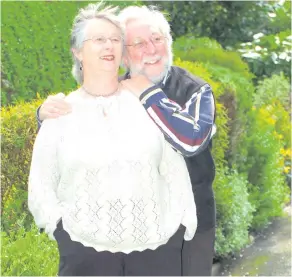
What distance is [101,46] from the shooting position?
9.75ft

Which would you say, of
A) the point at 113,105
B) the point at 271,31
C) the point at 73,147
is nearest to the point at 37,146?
the point at 73,147

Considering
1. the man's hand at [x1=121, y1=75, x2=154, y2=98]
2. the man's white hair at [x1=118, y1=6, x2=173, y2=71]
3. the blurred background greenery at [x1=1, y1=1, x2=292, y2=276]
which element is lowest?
the blurred background greenery at [x1=1, y1=1, x2=292, y2=276]

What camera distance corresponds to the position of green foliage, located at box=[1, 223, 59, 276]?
4.11 m

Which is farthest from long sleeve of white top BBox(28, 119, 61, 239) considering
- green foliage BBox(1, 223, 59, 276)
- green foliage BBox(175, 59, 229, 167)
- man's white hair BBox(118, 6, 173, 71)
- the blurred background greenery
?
green foliage BBox(175, 59, 229, 167)

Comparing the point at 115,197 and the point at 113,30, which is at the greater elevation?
the point at 113,30

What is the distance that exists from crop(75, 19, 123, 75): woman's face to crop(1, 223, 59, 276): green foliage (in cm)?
161

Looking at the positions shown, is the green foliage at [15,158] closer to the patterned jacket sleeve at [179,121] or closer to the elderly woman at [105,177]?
the elderly woman at [105,177]

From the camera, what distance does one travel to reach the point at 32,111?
4910 millimetres

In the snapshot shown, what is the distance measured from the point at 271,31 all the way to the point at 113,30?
10603 mm

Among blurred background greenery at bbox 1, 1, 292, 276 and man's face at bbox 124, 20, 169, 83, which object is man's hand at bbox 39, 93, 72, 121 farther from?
blurred background greenery at bbox 1, 1, 292, 276

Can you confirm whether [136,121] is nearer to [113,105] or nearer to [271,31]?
[113,105]

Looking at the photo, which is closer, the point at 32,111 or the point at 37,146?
the point at 37,146

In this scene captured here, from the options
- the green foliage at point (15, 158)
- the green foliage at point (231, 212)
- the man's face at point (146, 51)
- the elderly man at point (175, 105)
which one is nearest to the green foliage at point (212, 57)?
the green foliage at point (231, 212)

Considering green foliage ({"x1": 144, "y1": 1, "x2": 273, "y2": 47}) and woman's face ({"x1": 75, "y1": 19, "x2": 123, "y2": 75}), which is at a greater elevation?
woman's face ({"x1": 75, "y1": 19, "x2": 123, "y2": 75})
